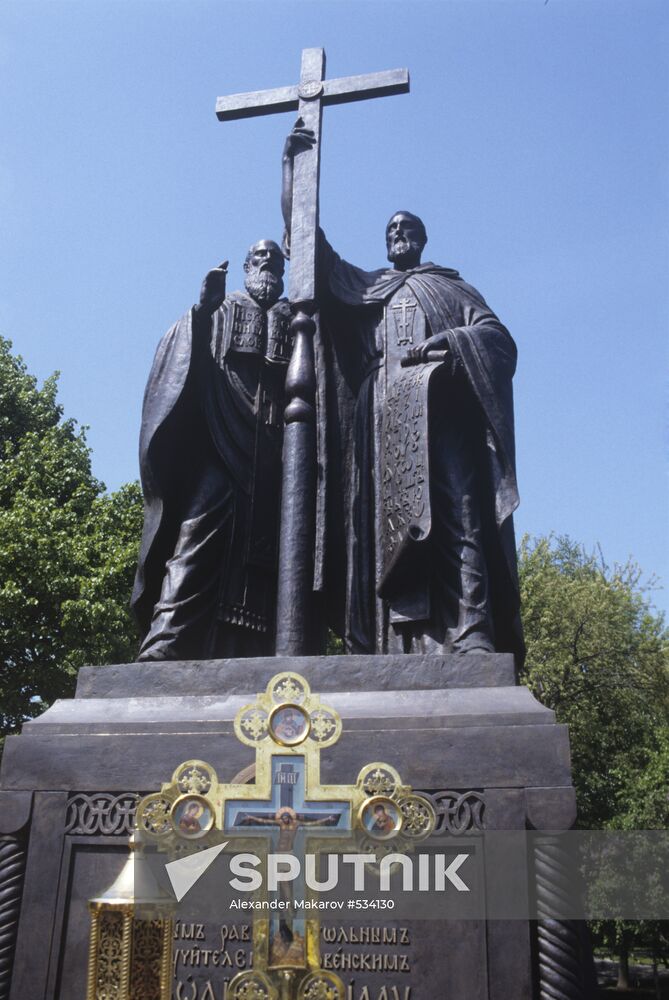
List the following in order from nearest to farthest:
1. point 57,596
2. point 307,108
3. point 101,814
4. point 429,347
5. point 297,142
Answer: point 101,814 → point 429,347 → point 297,142 → point 307,108 → point 57,596

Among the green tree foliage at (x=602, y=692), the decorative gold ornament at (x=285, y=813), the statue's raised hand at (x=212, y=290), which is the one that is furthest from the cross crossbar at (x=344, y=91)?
the green tree foliage at (x=602, y=692)

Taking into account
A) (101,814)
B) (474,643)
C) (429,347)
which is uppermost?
(429,347)

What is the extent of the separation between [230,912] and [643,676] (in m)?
21.5

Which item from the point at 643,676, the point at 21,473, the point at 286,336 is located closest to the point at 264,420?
the point at 286,336

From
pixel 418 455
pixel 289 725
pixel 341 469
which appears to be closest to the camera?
pixel 289 725

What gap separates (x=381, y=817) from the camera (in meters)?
4.40

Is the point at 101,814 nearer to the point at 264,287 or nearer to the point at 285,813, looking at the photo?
the point at 285,813

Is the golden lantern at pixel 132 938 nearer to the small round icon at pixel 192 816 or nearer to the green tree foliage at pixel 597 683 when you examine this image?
the small round icon at pixel 192 816

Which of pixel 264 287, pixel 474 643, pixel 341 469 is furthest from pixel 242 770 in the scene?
pixel 264 287

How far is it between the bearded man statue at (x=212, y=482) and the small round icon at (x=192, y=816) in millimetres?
1880

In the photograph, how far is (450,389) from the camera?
666cm

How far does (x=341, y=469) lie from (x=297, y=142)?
2.53 m

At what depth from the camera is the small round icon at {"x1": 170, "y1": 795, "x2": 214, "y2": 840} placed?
14.4ft

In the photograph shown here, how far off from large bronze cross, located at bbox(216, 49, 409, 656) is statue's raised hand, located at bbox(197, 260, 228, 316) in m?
0.48
